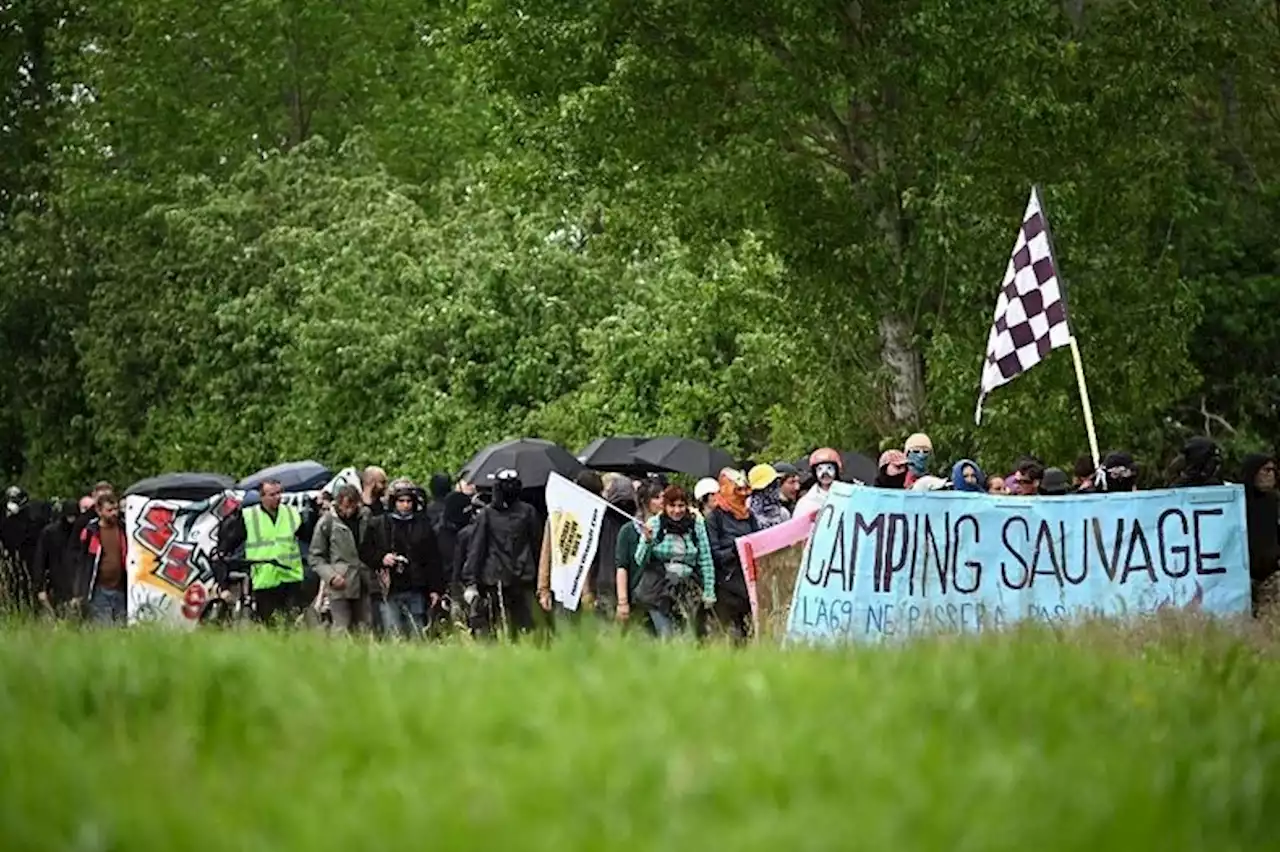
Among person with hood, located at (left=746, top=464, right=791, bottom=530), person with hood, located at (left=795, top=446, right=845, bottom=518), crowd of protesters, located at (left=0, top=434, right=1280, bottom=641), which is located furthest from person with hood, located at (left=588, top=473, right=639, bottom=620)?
person with hood, located at (left=795, top=446, right=845, bottom=518)

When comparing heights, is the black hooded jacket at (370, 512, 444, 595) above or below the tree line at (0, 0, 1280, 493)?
below

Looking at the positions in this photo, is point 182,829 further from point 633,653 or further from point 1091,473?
point 1091,473

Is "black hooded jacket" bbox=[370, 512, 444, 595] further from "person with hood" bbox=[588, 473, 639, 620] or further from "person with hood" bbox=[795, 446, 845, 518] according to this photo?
"person with hood" bbox=[795, 446, 845, 518]

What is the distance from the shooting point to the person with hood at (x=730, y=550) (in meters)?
19.6

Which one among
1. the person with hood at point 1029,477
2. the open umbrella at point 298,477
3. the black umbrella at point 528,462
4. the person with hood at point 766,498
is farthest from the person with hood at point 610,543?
the open umbrella at point 298,477

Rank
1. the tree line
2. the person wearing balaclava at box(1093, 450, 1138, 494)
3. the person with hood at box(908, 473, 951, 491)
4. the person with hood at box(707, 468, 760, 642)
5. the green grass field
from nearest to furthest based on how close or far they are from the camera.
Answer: the green grass field
the person wearing balaclava at box(1093, 450, 1138, 494)
the person with hood at box(908, 473, 951, 491)
the person with hood at box(707, 468, 760, 642)
the tree line

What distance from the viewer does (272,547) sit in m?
22.2

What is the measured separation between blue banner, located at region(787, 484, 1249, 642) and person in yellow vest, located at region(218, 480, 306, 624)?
6.36 meters

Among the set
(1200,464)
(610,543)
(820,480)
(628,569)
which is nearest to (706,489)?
(610,543)

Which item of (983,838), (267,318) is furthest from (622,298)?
(983,838)

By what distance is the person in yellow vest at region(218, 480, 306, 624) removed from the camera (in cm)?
2222

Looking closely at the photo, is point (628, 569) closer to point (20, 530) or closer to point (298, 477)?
point (20, 530)

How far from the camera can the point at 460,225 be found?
48.8 metres

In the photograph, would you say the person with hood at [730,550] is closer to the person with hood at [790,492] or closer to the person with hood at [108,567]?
the person with hood at [790,492]
